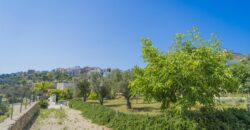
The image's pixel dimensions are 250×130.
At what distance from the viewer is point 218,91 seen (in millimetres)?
8859

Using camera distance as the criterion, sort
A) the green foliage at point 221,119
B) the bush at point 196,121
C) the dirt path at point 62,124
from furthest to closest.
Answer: the dirt path at point 62,124, the green foliage at point 221,119, the bush at point 196,121

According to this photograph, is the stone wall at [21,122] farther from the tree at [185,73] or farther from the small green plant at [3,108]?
the tree at [185,73]

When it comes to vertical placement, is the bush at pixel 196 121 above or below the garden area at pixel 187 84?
below

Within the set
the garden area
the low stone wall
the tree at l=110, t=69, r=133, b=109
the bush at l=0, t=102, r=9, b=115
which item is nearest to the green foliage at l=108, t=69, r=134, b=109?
the tree at l=110, t=69, r=133, b=109

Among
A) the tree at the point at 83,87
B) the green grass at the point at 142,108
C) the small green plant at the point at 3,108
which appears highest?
the tree at the point at 83,87

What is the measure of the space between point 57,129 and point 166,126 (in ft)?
22.1

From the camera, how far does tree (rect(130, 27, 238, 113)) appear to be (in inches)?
307

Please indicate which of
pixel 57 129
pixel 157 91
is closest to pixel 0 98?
pixel 57 129

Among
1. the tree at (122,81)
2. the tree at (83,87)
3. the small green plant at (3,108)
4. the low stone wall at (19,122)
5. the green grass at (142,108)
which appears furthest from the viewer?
the tree at (83,87)

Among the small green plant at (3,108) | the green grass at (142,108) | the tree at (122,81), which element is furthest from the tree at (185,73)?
the tree at (122,81)

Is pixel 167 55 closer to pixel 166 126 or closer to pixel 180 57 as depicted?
pixel 180 57

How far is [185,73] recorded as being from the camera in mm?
7555

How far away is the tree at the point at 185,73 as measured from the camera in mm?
7805

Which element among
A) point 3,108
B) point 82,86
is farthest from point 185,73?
point 82,86
